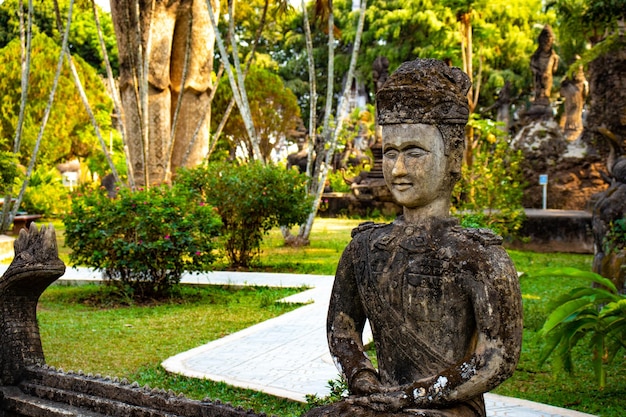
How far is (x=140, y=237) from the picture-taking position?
31.2 feet

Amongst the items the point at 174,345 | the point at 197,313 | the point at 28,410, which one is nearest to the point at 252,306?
the point at 197,313

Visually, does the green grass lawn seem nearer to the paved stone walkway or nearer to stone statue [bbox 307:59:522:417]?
the paved stone walkway

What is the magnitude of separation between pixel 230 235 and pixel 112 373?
6.35m

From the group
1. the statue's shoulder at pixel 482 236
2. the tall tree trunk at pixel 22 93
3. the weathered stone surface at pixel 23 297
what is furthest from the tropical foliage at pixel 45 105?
the statue's shoulder at pixel 482 236

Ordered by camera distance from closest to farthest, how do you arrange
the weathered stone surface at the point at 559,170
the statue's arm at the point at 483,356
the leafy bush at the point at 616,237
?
the statue's arm at the point at 483,356 → the leafy bush at the point at 616,237 → the weathered stone surface at the point at 559,170

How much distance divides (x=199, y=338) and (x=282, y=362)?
137cm

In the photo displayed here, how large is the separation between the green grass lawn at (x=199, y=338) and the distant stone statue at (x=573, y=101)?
13.7 meters

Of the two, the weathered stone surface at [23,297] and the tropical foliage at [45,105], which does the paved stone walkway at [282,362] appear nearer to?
the weathered stone surface at [23,297]

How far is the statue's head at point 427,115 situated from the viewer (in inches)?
113

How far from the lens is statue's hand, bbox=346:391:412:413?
2676 mm

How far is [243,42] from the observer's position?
39969 mm

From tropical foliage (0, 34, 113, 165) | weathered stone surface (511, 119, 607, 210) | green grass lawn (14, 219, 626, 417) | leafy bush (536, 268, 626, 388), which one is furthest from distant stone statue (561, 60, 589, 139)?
leafy bush (536, 268, 626, 388)

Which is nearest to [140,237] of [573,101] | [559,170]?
[559,170]

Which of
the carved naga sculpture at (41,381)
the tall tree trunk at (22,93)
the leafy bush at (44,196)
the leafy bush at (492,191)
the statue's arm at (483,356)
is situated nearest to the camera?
the statue's arm at (483,356)
